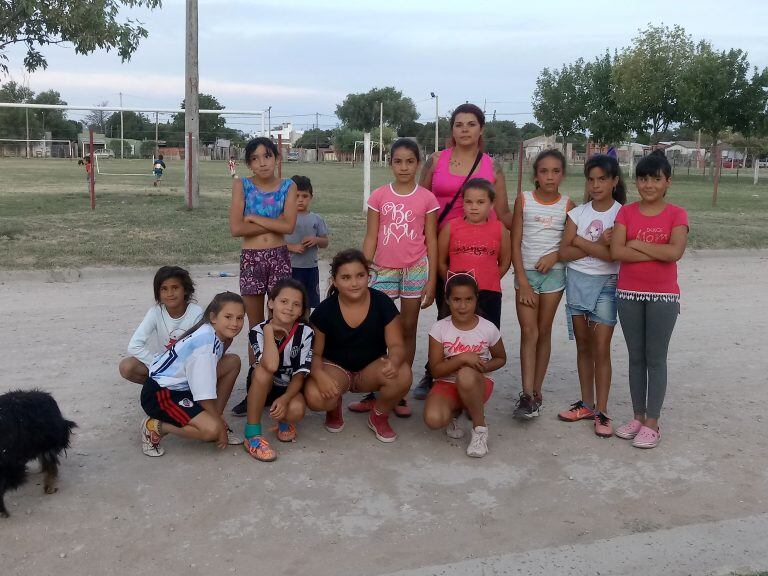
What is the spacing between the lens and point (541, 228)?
4.55 metres

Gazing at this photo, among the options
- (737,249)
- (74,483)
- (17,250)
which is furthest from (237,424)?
(737,249)

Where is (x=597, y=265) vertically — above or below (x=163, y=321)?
above

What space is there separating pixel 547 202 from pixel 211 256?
6.04m

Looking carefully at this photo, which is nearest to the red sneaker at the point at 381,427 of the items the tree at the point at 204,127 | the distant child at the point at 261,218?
the distant child at the point at 261,218

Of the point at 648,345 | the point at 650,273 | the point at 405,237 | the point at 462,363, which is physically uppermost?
the point at 405,237

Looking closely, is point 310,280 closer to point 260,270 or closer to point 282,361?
point 260,270

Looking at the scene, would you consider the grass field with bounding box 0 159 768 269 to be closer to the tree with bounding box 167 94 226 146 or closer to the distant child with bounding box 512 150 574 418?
the distant child with bounding box 512 150 574 418

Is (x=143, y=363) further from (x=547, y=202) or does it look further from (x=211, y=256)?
(x=211, y=256)

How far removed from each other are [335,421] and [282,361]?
1.76ft

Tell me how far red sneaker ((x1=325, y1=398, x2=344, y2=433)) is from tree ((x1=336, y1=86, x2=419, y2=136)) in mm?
76801

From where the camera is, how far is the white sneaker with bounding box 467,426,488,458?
13.4 feet

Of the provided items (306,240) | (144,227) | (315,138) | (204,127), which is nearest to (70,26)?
(144,227)

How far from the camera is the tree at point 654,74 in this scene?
121 feet

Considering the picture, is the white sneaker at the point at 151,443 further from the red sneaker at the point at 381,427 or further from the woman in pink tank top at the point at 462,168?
the woman in pink tank top at the point at 462,168
